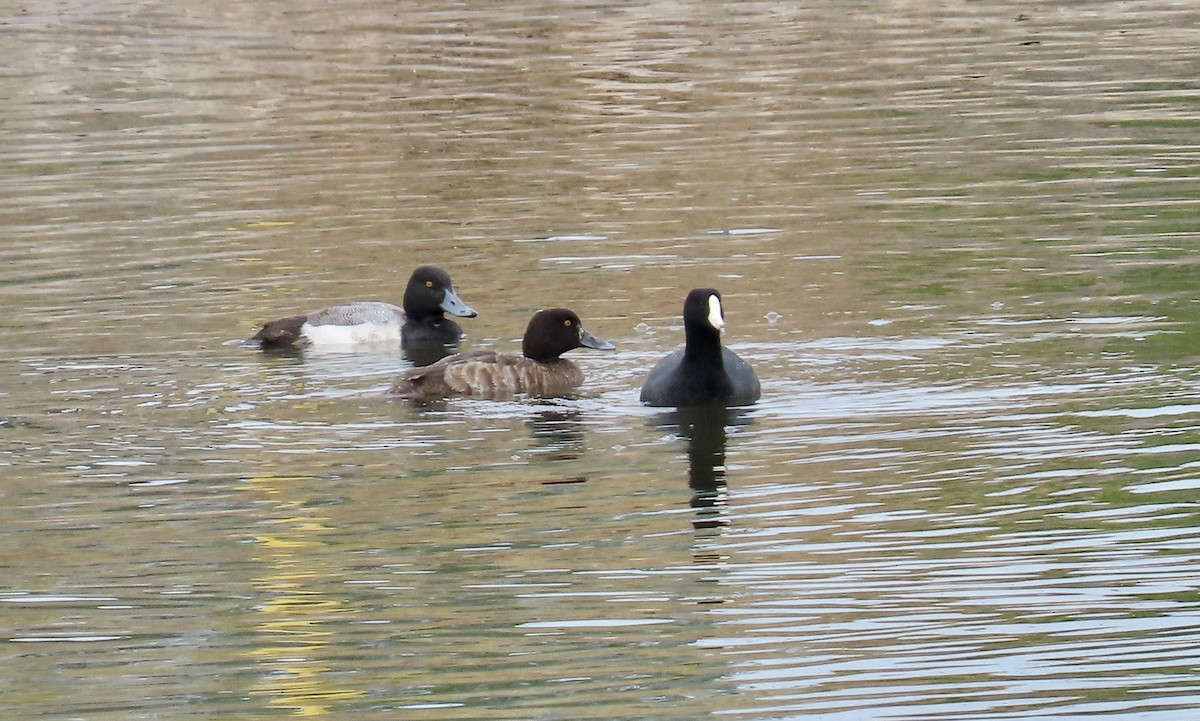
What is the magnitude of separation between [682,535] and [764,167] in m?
12.1

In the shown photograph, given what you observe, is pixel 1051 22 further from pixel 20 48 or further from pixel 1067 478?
pixel 1067 478

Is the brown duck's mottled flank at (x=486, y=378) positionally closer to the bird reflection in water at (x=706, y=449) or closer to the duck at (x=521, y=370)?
the duck at (x=521, y=370)

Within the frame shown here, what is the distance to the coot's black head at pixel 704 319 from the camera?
1288cm

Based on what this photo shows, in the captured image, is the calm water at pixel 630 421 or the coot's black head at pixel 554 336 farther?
the coot's black head at pixel 554 336

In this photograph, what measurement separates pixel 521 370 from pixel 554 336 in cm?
40

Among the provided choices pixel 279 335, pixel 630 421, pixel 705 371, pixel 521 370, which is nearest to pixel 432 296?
pixel 279 335

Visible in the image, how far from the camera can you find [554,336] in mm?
14156

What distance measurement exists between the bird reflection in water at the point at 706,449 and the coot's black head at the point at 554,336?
1.43 metres

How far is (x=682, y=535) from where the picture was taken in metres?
10.0

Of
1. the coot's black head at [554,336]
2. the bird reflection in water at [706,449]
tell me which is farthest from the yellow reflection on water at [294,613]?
the coot's black head at [554,336]

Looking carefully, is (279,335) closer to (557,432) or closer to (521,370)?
(521,370)

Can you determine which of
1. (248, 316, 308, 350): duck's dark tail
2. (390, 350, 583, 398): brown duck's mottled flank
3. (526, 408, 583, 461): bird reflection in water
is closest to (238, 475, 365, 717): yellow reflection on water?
(526, 408, 583, 461): bird reflection in water

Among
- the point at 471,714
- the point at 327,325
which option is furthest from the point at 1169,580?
the point at 327,325

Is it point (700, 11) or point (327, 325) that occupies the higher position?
point (700, 11)
